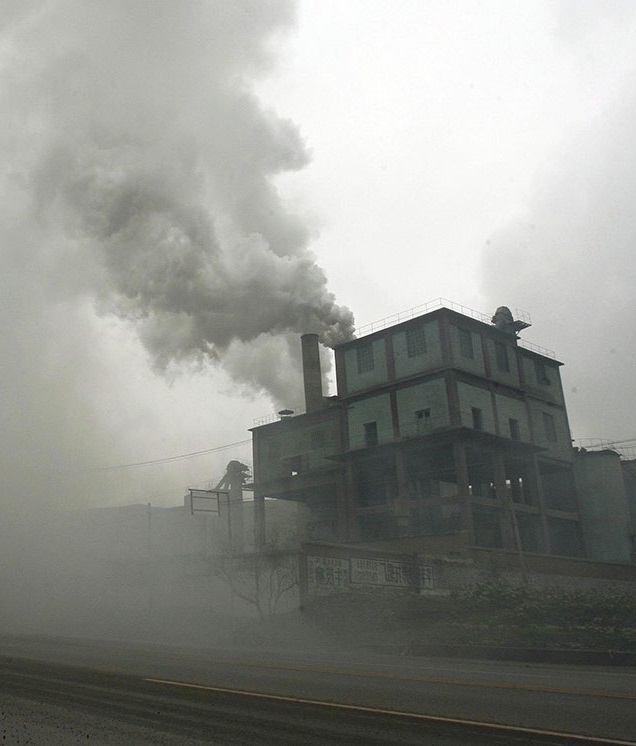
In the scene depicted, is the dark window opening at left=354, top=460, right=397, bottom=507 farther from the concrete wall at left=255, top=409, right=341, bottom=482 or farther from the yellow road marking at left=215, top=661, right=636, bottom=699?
the yellow road marking at left=215, top=661, right=636, bottom=699

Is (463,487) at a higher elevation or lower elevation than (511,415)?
lower

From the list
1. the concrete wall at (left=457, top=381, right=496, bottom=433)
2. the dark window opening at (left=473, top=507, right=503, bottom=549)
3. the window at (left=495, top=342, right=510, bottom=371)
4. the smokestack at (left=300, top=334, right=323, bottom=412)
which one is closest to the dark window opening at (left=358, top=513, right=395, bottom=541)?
the dark window opening at (left=473, top=507, right=503, bottom=549)

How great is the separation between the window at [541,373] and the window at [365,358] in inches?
576

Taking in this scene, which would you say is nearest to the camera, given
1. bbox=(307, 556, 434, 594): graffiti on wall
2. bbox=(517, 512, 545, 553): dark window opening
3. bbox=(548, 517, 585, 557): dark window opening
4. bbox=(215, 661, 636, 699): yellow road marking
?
bbox=(215, 661, 636, 699): yellow road marking

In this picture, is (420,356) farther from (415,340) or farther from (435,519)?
(435,519)

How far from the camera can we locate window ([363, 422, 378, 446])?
52688 millimetres

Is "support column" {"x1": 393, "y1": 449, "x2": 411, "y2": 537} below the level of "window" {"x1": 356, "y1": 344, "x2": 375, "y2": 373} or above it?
below

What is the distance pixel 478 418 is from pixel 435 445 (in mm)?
3681

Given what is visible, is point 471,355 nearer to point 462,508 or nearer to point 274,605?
point 462,508

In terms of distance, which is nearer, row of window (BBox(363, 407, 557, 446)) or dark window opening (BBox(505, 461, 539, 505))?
row of window (BBox(363, 407, 557, 446))

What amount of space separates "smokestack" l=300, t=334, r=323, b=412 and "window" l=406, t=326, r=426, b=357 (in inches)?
272

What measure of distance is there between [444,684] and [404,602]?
2040cm

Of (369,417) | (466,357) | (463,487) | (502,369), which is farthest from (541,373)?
(463,487)

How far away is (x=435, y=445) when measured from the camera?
163 ft
